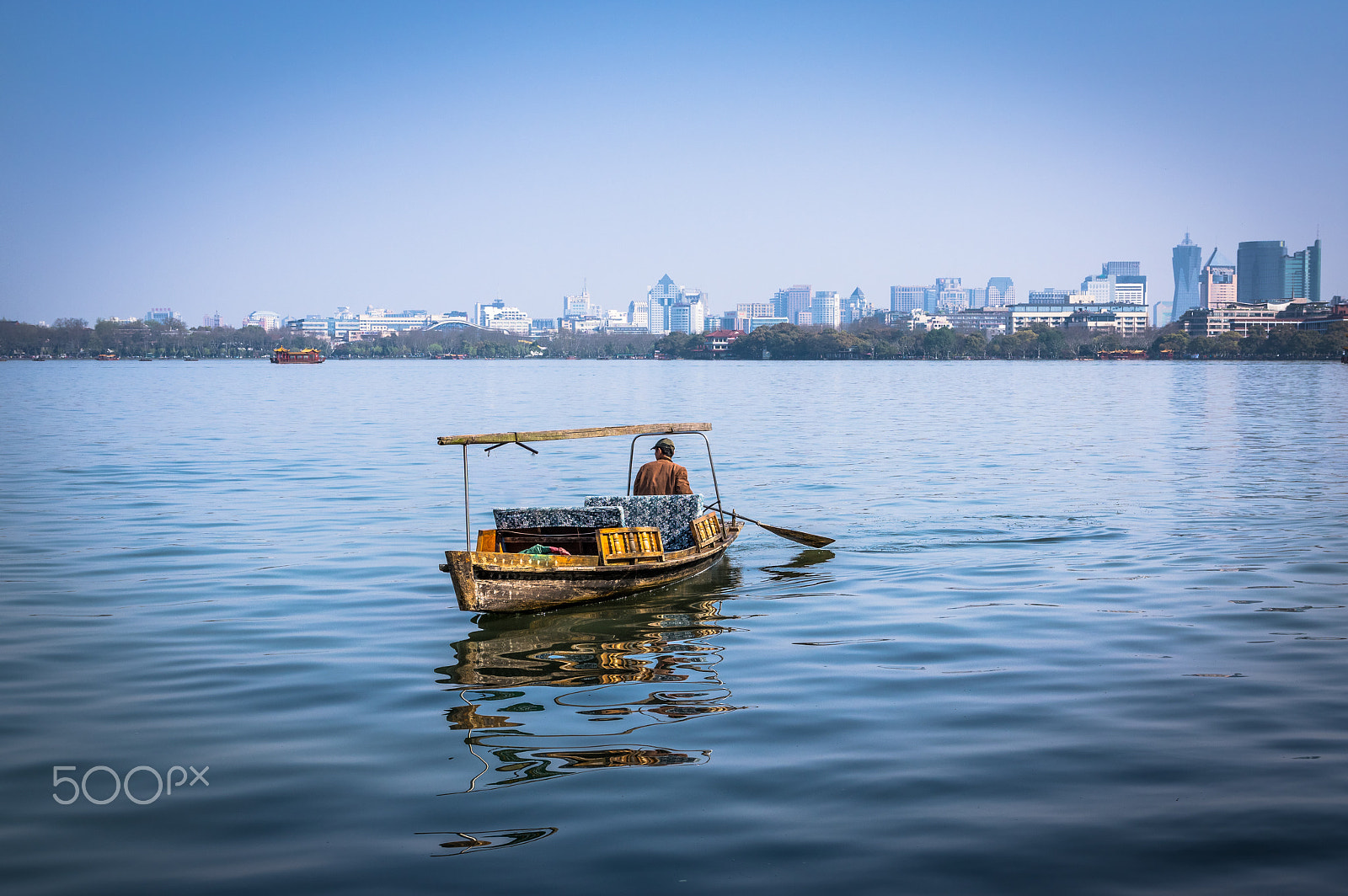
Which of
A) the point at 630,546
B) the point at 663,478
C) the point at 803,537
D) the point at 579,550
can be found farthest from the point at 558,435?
the point at 803,537

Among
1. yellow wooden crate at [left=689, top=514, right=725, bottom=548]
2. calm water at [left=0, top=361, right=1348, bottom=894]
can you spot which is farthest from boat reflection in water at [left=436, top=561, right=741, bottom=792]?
yellow wooden crate at [left=689, top=514, right=725, bottom=548]

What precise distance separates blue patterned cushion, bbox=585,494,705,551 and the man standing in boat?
46 cm

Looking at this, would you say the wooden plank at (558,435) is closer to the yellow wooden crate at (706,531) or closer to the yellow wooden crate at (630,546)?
the yellow wooden crate at (630,546)

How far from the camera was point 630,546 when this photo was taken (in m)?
16.2

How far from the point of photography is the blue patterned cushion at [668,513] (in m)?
18.7

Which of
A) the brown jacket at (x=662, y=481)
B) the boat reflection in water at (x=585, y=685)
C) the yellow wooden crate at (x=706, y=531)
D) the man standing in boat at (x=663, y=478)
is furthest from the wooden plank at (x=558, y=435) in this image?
the boat reflection in water at (x=585, y=685)

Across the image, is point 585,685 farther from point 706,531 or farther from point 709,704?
point 706,531

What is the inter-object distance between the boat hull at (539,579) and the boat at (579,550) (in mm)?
12

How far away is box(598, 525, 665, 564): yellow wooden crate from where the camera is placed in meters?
15.7

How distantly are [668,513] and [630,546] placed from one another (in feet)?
9.10

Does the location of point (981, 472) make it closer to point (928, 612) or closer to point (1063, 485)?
point (1063, 485)

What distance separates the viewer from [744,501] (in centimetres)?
2809

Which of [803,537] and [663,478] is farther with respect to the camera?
[803,537]

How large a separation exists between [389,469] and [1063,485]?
20266mm
